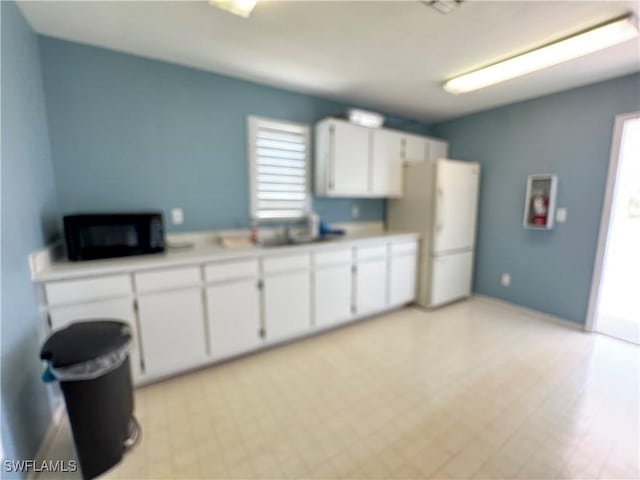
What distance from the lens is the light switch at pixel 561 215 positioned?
287 cm

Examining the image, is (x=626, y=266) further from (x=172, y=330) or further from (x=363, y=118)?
(x=172, y=330)

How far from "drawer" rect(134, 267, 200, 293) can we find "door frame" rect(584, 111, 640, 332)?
3619 mm

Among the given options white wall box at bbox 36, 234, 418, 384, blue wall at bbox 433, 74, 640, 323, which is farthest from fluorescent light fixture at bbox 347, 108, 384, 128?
blue wall at bbox 433, 74, 640, 323

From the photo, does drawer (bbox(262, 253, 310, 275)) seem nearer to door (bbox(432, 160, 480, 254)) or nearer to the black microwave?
the black microwave

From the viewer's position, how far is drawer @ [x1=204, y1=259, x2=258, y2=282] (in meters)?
2.07

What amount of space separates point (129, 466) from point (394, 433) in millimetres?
1411

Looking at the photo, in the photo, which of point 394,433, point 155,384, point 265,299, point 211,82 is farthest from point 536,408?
point 211,82

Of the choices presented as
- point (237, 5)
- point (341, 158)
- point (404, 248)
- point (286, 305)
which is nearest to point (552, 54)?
point (341, 158)

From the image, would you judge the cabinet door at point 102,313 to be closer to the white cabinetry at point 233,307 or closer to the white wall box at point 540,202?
the white cabinetry at point 233,307

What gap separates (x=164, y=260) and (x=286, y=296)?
1.01 meters

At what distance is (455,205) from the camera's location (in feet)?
10.8

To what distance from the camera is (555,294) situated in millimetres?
3002

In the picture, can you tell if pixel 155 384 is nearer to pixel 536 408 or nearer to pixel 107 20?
pixel 107 20

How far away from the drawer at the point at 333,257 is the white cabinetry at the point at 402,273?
2.08 feet
